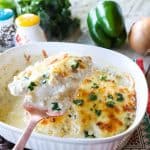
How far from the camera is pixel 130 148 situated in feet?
2.72

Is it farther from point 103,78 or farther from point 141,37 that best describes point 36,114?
point 141,37

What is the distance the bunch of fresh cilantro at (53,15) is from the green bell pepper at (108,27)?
0.31 feet

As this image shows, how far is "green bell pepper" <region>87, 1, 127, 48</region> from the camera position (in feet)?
4.03

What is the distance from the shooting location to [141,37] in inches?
47.0

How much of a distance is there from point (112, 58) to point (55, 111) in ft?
1.01

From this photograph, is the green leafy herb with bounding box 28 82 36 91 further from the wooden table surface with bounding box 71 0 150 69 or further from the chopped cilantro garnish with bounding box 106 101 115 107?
the wooden table surface with bounding box 71 0 150 69

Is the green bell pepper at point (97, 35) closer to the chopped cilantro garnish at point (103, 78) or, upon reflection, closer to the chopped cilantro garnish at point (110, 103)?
the chopped cilantro garnish at point (103, 78)

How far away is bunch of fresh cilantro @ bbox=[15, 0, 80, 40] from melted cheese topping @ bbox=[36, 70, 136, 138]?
468 millimetres

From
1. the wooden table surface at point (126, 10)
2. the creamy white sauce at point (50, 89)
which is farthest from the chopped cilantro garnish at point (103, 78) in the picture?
the wooden table surface at point (126, 10)

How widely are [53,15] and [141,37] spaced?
0.32 meters

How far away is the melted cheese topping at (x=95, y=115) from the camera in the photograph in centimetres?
78

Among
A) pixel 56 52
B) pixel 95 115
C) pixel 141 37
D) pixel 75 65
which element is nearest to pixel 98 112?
pixel 95 115

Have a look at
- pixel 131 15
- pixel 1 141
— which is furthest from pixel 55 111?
pixel 131 15

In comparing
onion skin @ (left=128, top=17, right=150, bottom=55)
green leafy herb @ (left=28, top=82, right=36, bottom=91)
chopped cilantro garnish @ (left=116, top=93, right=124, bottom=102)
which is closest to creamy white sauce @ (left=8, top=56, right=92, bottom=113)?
green leafy herb @ (left=28, top=82, right=36, bottom=91)
